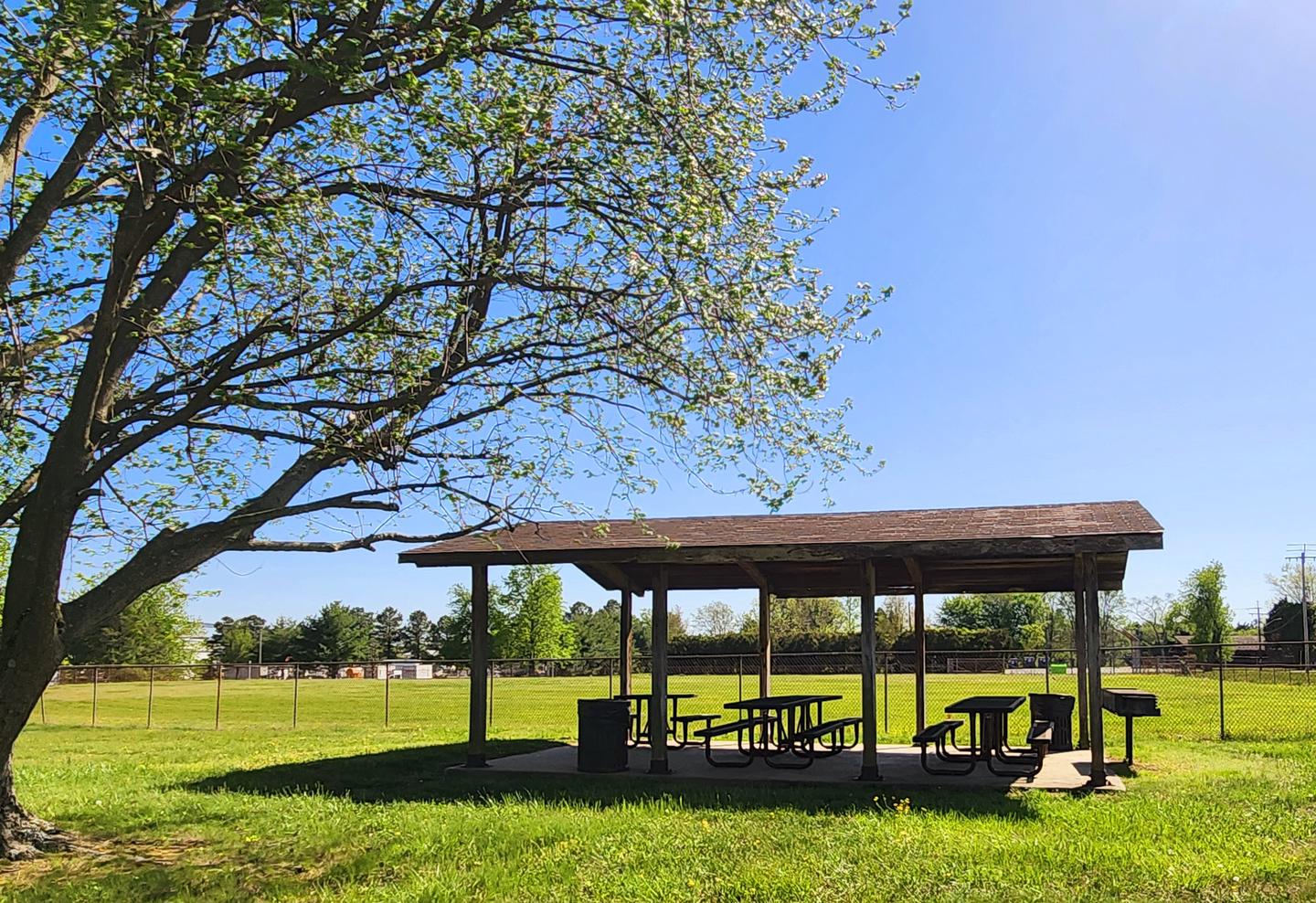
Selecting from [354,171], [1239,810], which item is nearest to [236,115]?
[354,171]

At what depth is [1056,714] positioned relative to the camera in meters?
13.2

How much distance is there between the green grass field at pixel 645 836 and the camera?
7445mm

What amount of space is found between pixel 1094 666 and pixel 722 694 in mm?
21972

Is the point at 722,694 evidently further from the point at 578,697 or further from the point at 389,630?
the point at 389,630

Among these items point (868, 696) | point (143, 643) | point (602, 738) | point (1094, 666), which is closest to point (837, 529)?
point (868, 696)

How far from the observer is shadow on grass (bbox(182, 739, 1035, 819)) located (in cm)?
1051

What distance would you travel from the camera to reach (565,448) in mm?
9758

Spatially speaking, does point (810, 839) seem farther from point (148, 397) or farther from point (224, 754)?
point (224, 754)

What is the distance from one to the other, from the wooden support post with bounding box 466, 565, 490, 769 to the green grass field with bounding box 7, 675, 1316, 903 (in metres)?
0.76

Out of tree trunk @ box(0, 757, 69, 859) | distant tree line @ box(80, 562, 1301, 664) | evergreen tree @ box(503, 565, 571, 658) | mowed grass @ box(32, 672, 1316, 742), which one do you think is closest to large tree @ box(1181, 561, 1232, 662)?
distant tree line @ box(80, 562, 1301, 664)

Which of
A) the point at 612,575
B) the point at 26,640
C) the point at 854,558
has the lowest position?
the point at 26,640

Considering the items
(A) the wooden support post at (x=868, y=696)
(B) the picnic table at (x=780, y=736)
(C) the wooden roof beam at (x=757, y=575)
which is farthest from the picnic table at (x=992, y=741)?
(C) the wooden roof beam at (x=757, y=575)

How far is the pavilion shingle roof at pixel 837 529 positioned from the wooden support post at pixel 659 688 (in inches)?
31.6

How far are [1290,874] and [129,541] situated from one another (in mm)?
8909
